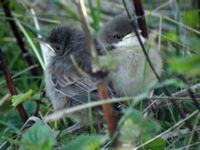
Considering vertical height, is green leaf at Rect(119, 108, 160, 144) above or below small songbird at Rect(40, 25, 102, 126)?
above

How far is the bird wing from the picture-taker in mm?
3583

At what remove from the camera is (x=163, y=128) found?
138 inches

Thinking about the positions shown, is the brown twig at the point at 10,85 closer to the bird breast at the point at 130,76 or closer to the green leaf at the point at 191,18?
the bird breast at the point at 130,76

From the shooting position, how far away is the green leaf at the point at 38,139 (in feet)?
8.45

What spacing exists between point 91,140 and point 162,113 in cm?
119

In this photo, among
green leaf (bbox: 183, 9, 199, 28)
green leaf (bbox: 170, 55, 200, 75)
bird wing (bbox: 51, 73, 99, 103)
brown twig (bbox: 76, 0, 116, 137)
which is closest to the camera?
green leaf (bbox: 170, 55, 200, 75)

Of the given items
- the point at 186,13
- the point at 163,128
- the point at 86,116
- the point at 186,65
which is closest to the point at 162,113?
the point at 163,128

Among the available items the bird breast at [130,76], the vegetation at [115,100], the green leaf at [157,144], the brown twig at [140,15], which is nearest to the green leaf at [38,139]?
the vegetation at [115,100]

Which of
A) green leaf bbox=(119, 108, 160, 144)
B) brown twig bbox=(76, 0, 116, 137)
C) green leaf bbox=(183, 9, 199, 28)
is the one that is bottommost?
green leaf bbox=(183, 9, 199, 28)

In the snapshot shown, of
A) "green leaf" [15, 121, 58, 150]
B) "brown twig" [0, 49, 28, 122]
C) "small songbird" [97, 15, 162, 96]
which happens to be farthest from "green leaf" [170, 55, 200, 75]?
"brown twig" [0, 49, 28, 122]

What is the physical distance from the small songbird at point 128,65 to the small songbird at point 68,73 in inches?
5.5

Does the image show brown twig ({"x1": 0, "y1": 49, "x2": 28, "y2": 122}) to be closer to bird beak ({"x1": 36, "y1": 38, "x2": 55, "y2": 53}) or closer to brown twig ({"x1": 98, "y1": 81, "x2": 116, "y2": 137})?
bird beak ({"x1": 36, "y1": 38, "x2": 55, "y2": 53})

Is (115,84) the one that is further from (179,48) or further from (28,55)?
(28,55)

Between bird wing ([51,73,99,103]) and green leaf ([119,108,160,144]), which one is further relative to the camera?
bird wing ([51,73,99,103])
